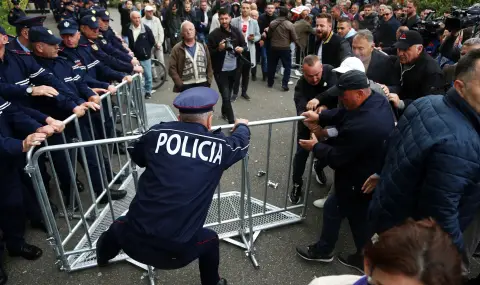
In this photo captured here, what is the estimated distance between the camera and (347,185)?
2.93 m

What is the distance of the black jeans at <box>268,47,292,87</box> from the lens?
8.19 meters

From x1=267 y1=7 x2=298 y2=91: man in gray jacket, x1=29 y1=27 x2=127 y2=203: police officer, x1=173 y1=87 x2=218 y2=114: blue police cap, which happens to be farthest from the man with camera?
x1=173 y1=87 x2=218 y2=114: blue police cap

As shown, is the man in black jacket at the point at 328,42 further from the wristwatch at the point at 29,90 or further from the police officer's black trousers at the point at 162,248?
the wristwatch at the point at 29,90

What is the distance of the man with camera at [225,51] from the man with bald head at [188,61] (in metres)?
0.69

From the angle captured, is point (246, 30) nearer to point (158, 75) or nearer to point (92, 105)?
point (158, 75)

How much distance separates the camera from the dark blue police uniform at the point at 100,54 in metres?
5.29

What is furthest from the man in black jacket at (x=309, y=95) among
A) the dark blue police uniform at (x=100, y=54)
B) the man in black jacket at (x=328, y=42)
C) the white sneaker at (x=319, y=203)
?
the dark blue police uniform at (x=100, y=54)

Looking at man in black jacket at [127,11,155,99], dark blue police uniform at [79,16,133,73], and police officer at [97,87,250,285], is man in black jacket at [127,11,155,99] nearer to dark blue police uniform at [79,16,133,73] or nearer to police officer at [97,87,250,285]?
dark blue police uniform at [79,16,133,73]

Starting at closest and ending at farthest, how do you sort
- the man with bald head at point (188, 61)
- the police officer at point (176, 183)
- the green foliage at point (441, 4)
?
1. the police officer at point (176, 183)
2. the man with bald head at point (188, 61)
3. the green foliage at point (441, 4)

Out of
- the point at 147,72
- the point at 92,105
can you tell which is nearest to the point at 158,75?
the point at 147,72

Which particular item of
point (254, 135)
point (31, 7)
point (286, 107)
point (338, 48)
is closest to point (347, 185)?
point (254, 135)

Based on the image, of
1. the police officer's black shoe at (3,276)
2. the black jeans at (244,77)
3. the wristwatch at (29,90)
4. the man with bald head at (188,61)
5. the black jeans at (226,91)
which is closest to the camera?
the police officer's black shoe at (3,276)

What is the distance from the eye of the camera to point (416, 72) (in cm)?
405

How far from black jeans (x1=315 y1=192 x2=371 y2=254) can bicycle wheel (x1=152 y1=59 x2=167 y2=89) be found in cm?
632
